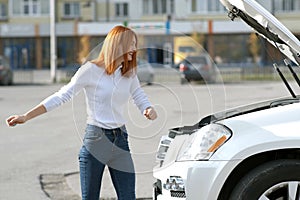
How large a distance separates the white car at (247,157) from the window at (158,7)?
56.4m

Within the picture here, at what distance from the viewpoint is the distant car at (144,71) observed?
18.9 feet

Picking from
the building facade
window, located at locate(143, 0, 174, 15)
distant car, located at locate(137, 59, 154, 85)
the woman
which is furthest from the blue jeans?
window, located at locate(143, 0, 174, 15)

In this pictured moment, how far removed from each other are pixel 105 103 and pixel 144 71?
1479 millimetres

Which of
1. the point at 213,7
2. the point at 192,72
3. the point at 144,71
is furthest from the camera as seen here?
the point at 213,7

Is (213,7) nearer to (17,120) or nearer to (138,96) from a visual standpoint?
(138,96)

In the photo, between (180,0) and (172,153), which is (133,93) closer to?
(172,153)

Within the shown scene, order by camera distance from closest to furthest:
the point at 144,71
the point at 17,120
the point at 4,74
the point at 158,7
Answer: the point at 17,120 → the point at 144,71 → the point at 4,74 → the point at 158,7

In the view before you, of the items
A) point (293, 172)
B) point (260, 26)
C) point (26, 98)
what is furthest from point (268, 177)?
Result: point (26, 98)

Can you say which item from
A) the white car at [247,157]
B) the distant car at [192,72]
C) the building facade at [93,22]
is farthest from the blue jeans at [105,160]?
the building facade at [93,22]

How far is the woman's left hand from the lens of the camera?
5.17m

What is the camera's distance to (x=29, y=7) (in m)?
61.8

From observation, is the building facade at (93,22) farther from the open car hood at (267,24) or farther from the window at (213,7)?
the open car hood at (267,24)

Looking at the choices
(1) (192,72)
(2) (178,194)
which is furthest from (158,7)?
(2) (178,194)

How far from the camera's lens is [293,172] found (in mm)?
4844
